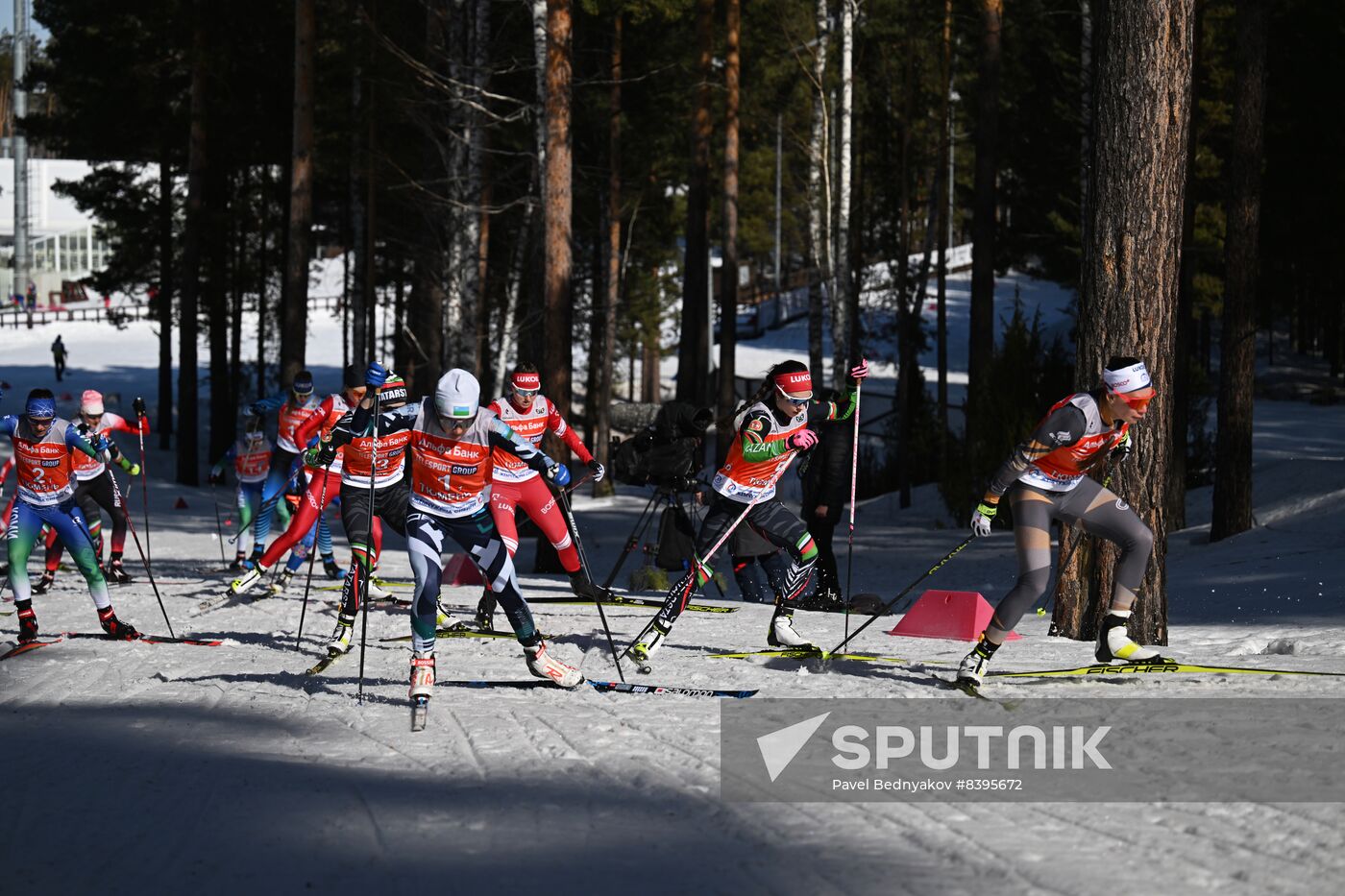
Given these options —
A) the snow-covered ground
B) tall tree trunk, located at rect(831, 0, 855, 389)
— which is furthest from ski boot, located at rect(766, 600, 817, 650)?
tall tree trunk, located at rect(831, 0, 855, 389)

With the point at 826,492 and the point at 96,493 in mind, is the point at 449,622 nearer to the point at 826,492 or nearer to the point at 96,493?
the point at 826,492

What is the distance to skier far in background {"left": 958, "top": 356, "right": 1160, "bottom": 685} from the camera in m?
8.54

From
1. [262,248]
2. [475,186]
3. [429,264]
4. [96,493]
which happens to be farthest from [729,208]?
[96,493]

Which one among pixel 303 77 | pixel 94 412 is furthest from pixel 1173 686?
pixel 303 77

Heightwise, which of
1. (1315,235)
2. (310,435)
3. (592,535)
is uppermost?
(1315,235)

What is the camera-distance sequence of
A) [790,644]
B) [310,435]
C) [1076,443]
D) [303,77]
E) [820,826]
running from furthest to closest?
[303,77]
[310,435]
[790,644]
[1076,443]
[820,826]

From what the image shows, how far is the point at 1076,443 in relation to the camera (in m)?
8.56

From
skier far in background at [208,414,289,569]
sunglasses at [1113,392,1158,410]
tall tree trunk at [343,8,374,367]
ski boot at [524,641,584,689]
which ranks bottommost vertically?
ski boot at [524,641,584,689]

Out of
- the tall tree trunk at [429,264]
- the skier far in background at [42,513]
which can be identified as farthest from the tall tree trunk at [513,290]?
the skier far in background at [42,513]

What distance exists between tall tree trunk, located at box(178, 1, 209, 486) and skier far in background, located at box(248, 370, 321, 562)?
1718 centimetres

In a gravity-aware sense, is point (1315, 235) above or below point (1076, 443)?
above

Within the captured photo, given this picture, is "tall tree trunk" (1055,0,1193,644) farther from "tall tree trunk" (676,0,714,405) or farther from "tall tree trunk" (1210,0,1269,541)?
"tall tree trunk" (676,0,714,405)

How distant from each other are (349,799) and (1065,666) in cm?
474

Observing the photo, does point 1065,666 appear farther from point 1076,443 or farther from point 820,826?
point 820,826
